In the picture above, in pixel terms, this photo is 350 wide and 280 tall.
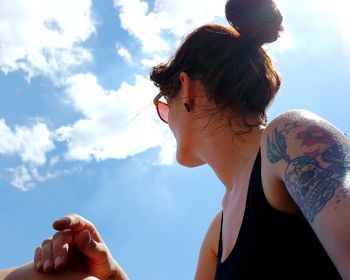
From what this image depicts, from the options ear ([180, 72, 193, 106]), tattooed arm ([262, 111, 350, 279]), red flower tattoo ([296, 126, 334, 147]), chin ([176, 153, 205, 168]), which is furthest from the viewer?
chin ([176, 153, 205, 168])

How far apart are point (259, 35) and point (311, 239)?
60.5 inches

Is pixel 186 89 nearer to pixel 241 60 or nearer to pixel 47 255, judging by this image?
pixel 241 60

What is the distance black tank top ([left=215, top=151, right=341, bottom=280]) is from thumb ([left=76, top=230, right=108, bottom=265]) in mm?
971

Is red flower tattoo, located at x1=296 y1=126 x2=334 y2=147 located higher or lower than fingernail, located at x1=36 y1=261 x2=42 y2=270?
lower

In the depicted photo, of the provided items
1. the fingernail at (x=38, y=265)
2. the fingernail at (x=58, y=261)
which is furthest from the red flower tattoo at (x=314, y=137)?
the fingernail at (x=38, y=265)

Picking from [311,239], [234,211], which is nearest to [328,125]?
[311,239]

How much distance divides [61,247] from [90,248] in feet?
0.91

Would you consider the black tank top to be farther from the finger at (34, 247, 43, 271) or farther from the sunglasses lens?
the sunglasses lens

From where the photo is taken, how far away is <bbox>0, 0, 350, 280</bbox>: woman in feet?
6.23

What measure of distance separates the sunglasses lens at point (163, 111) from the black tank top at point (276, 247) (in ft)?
5.03

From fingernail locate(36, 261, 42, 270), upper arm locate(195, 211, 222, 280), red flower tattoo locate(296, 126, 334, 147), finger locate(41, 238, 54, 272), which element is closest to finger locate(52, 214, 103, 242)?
finger locate(41, 238, 54, 272)

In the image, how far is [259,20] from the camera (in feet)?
10.6

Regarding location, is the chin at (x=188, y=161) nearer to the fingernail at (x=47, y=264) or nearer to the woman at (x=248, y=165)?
the woman at (x=248, y=165)

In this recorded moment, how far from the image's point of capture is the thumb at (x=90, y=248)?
9.69 ft
